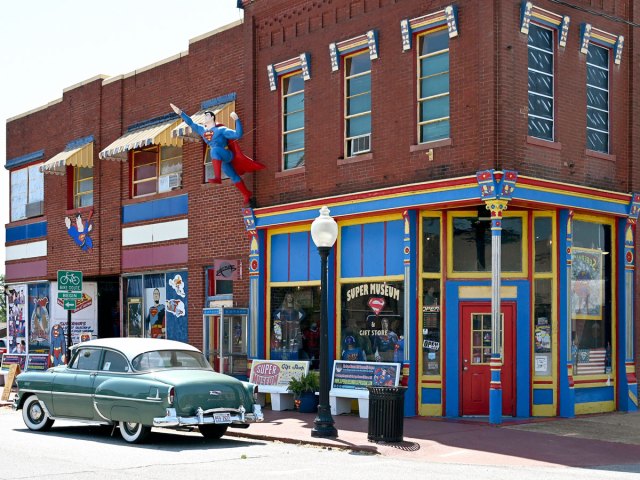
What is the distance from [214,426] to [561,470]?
5.74 meters

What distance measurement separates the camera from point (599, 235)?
19.6m

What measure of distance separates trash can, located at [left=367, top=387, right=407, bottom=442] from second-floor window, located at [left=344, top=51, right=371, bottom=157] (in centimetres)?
631

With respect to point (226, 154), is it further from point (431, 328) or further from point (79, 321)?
point (79, 321)

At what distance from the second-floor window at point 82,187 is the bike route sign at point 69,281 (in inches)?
260

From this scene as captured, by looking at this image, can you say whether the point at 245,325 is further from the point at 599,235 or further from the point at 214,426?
the point at 599,235

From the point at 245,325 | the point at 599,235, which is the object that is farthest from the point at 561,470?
the point at 245,325

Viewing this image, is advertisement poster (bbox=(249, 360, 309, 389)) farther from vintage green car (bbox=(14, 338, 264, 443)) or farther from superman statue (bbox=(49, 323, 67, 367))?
superman statue (bbox=(49, 323, 67, 367))

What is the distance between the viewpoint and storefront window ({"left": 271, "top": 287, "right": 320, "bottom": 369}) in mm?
20734

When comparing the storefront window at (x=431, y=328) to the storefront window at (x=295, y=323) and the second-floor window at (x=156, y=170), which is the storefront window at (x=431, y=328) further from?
the second-floor window at (x=156, y=170)

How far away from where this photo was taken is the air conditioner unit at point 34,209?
30.6 meters

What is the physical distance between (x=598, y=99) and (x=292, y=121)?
6507mm

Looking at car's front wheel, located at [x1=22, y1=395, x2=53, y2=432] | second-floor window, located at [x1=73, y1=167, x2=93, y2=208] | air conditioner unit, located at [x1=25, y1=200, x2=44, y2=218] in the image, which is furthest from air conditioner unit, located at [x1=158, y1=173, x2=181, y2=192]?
car's front wheel, located at [x1=22, y1=395, x2=53, y2=432]

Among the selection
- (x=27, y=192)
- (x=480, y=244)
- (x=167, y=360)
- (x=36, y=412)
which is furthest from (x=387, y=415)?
(x=27, y=192)

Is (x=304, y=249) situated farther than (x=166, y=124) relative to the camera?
No
